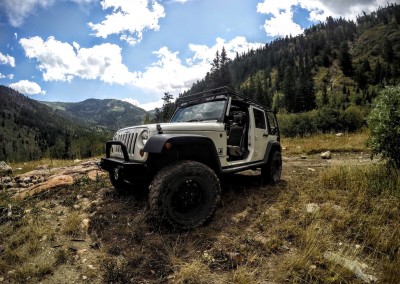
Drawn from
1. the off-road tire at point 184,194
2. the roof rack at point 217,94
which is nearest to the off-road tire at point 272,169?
the roof rack at point 217,94

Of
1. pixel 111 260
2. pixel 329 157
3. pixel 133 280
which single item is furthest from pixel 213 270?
pixel 329 157

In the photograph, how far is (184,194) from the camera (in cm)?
417

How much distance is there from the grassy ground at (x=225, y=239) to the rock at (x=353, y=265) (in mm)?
12

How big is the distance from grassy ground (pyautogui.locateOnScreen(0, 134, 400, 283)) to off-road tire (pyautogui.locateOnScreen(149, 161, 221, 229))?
22cm

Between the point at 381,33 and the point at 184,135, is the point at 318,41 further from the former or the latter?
the point at 184,135

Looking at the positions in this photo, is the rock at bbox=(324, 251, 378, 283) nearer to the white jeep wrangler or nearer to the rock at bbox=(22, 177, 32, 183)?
the white jeep wrangler

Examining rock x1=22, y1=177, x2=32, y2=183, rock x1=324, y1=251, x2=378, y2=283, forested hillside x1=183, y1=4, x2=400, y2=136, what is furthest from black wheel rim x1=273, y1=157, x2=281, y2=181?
forested hillside x1=183, y1=4, x2=400, y2=136

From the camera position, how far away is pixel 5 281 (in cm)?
309

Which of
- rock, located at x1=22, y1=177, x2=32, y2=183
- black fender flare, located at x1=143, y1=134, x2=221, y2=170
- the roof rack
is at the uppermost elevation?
the roof rack

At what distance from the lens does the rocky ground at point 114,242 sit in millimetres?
3180

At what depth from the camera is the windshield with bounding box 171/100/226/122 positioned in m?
5.61

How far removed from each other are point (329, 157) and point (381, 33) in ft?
570

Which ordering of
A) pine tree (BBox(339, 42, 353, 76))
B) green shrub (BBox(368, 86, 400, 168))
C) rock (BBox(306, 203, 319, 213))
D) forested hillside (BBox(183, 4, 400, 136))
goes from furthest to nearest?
pine tree (BBox(339, 42, 353, 76))
forested hillside (BBox(183, 4, 400, 136))
green shrub (BBox(368, 86, 400, 168))
rock (BBox(306, 203, 319, 213))

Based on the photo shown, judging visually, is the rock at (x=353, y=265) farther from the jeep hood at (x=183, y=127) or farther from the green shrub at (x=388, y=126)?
the green shrub at (x=388, y=126)
